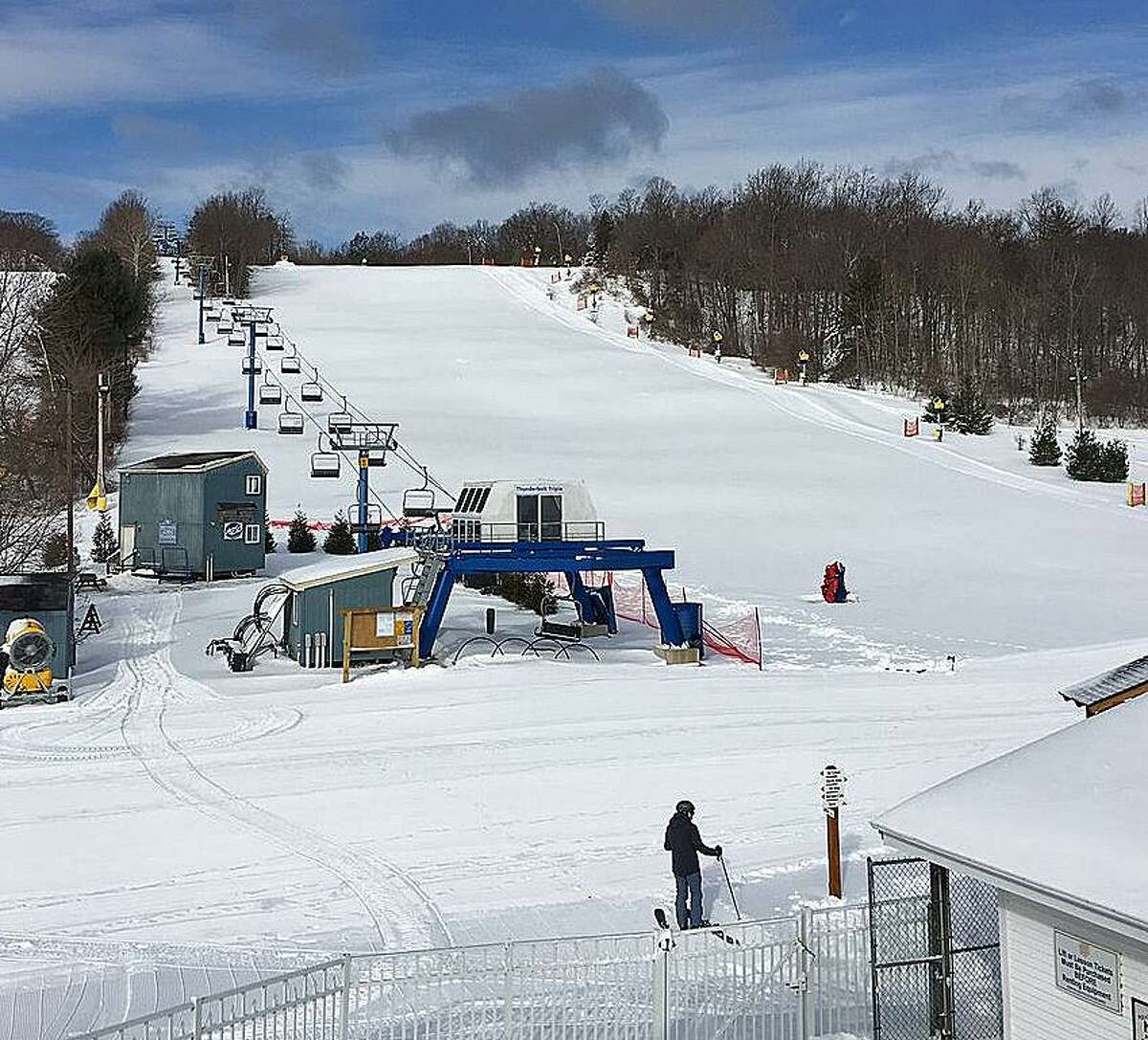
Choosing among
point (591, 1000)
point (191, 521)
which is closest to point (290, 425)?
point (191, 521)

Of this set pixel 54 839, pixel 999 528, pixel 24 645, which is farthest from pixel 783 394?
pixel 54 839

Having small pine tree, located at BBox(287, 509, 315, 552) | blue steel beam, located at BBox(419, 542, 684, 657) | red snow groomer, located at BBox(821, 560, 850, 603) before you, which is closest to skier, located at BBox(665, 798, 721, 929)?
blue steel beam, located at BBox(419, 542, 684, 657)

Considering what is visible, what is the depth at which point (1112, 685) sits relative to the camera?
12586 millimetres

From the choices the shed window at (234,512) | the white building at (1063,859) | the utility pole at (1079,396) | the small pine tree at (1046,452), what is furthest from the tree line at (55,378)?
the utility pole at (1079,396)

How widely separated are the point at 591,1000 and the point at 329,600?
15.8m

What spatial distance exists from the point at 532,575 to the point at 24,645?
12.7m

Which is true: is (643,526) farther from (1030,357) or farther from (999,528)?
(1030,357)

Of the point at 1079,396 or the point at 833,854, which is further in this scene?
the point at 1079,396

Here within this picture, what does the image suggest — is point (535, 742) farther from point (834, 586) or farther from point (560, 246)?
point (560, 246)

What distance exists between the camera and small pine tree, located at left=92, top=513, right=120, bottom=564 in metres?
34.9

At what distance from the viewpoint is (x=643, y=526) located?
37.9 metres

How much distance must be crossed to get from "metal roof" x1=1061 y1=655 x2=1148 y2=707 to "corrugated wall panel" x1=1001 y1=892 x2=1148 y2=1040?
16.6ft

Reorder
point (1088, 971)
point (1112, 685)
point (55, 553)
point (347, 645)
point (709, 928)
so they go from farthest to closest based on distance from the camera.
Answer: point (55, 553) < point (347, 645) < point (1112, 685) < point (709, 928) < point (1088, 971)

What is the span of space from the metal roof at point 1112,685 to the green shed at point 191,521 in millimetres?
24545
